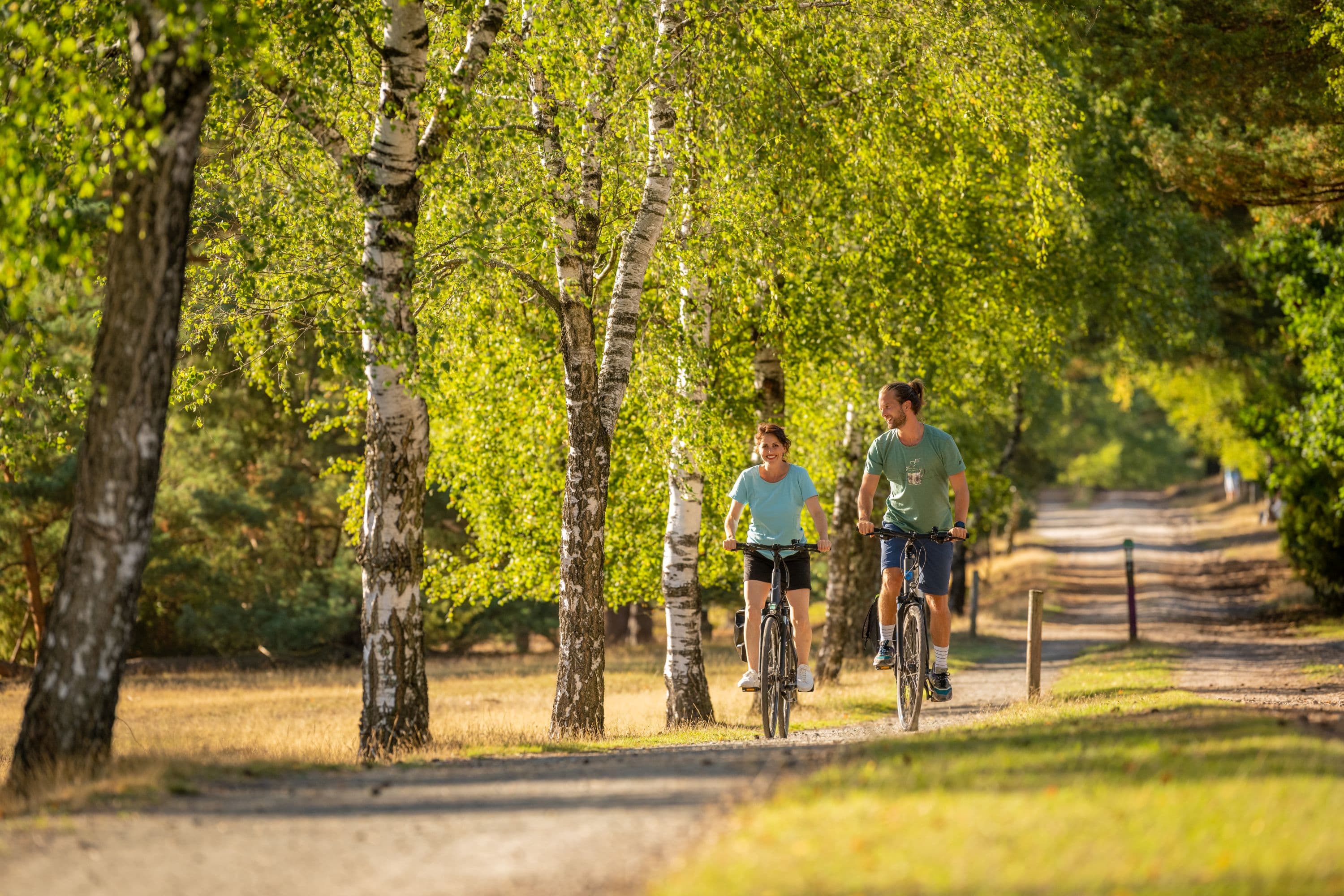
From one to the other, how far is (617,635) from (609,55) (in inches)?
1170

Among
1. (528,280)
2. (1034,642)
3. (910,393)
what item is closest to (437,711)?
(528,280)

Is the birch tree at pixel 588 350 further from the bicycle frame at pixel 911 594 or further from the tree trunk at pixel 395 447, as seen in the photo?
the bicycle frame at pixel 911 594

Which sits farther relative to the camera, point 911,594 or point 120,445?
point 911,594

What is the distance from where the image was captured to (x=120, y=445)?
6.21 m

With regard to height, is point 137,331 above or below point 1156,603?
above

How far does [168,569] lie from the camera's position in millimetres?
26000

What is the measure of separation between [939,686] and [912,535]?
3.62 ft

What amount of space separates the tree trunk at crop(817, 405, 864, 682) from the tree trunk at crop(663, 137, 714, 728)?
5448 mm

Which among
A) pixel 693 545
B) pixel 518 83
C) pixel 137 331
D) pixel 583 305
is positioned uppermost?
pixel 518 83

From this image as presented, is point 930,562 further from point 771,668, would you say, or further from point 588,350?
point 588,350

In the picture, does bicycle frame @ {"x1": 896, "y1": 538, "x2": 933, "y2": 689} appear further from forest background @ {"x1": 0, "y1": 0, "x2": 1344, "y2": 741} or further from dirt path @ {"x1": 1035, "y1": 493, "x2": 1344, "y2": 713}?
forest background @ {"x1": 0, "y1": 0, "x2": 1344, "y2": 741}

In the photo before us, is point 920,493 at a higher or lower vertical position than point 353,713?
higher

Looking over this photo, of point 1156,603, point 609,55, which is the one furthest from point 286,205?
point 1156,603

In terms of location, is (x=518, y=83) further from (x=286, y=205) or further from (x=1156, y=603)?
(x=1156, y=603)
